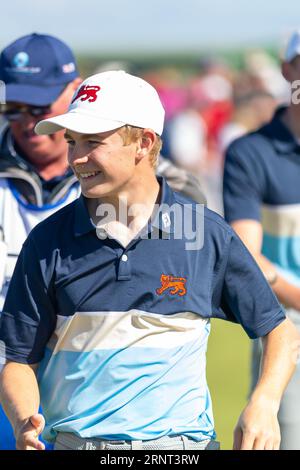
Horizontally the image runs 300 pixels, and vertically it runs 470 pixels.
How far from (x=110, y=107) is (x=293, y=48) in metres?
2.54

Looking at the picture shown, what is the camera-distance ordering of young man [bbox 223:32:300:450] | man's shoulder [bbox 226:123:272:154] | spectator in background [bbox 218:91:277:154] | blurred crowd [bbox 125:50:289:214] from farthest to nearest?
blurred crowd [bbox 125:50:289:214]
spectator in background [bbox 218:91:277:154]
man's shoulder [bbox 226:123:272:154]
young man [bbox 223:32:300:450]

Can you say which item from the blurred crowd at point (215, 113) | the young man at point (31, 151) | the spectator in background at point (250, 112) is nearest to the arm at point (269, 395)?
the young man at point (31, 151)

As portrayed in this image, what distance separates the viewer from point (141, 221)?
4.25m

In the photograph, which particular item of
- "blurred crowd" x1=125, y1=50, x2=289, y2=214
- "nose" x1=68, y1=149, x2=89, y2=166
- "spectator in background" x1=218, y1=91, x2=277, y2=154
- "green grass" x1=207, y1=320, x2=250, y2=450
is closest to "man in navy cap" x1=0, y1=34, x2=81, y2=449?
"nose" x1=68, y1=149, x2=89, y2=166

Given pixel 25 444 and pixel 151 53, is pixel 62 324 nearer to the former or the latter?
pixel 25 444

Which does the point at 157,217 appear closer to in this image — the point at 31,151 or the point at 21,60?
the point at 31,151

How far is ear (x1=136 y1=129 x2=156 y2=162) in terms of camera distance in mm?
4223

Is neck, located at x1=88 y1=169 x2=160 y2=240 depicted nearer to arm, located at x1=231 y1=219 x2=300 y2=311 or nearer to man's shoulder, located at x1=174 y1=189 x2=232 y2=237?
man's shoulder, located at x1=174 y1=189 x2=232 y2=237

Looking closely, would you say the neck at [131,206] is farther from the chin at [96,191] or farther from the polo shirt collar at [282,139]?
the polo shirt collar at [282,139]

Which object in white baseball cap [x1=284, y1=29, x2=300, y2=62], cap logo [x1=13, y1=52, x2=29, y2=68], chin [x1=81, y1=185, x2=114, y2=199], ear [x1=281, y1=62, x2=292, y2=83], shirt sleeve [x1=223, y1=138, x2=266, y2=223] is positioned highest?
chin [x1=81, y1=185, x2=114, y2=199]

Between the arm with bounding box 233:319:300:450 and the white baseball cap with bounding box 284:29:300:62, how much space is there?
2.47 metres

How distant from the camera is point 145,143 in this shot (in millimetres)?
4242

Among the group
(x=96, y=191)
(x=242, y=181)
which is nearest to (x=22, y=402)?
(x=96, y=191)
